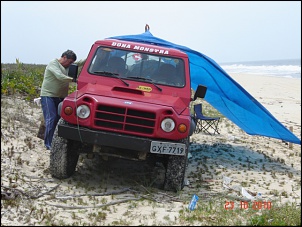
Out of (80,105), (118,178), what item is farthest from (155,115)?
(118,178)

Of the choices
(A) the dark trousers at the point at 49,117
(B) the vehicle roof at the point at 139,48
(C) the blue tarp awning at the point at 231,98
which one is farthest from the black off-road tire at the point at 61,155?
(C) the blue tarp awning at the point at 231,98

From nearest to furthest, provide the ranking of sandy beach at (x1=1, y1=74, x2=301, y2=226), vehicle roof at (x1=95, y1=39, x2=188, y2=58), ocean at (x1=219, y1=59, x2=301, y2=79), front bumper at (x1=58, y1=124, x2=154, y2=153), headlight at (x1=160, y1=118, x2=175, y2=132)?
sandy beach at (x1=1, y1=74, x2=301, y2=226), front bumper at (x1=58, y1=124, x2=154, y2=153), headlight at (x1=160, y1=118, x2=175, y2=132), vehicle roof at (x1=95, y1=39, x2=188, y2=58), ocean at (x1=219, y1=59, x2=301, y2=79)

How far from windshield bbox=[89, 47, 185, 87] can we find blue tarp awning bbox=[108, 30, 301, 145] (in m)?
2.00

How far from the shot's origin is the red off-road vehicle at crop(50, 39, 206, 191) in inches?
208

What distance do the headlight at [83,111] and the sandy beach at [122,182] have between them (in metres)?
0.98

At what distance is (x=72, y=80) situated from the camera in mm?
6434

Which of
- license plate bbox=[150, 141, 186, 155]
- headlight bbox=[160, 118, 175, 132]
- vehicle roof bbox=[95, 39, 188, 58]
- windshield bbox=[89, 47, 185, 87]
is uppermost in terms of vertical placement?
vehicle roof bbox=[95, 39, 188, 58]

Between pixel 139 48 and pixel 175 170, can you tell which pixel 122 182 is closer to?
pixel 175 170

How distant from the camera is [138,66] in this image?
21.3 ft

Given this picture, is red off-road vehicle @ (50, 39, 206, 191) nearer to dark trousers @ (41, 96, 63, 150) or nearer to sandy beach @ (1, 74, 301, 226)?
sandy beach @ (1, 74, 301, 226)

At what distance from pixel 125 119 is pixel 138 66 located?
140 centimetres

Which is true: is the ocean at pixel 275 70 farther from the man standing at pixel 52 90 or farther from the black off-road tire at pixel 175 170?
the black off-road tire at pixel 175 170

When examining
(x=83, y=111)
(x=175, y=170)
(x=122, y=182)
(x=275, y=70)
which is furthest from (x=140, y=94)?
(x=275, y=70)

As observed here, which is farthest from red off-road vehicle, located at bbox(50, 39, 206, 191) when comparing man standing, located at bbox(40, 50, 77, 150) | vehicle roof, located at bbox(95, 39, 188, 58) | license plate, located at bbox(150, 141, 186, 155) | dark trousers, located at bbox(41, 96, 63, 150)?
dark trousers, located at bbox(41, 96, 63, 150)
